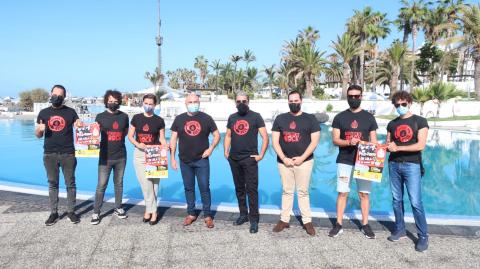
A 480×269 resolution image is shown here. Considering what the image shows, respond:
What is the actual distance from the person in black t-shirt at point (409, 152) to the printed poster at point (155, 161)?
2.82 metres

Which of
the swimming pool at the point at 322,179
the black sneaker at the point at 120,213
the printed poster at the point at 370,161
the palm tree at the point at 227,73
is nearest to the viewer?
the printed poster at the point at 370,161

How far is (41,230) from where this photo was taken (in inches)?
173

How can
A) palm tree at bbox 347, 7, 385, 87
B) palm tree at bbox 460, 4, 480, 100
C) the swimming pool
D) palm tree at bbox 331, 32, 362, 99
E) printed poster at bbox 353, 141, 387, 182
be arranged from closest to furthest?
1. printed poster at bbox 353, 141, 387, 182
2. the swimming pool
3. palm tree at bbox 460, 4, 480, 100
4. palm tree at bbox 331, 32, 362, 99
5. palm tree at bbox 347, 7, 385, 87

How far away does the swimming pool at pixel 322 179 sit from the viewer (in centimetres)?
716

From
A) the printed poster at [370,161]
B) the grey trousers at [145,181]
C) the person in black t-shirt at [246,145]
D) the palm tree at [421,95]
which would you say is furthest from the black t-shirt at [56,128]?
the palm tree at [421,95]

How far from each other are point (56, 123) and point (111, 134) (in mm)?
698

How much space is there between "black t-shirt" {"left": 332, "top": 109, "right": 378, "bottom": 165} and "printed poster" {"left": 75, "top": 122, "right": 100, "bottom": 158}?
3.13 m

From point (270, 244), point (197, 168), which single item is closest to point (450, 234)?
point (270, 244)

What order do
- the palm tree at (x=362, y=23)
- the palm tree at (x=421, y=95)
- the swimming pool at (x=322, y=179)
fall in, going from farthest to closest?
the palm tree at (x=362, y=23) < the palm tree at (x=421, y=95) < the swimming pool at (x=322, y=179)

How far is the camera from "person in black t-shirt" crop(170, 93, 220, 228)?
15.0ft

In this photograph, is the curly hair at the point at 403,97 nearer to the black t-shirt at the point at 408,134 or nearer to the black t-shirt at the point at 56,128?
the black t-shirt at the point at 408,134

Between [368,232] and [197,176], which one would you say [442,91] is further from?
[197,176]

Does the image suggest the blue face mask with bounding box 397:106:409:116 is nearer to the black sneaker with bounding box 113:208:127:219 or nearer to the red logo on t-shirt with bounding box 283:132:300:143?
the red logo on t-shirt with bounding box 283:132:300:143

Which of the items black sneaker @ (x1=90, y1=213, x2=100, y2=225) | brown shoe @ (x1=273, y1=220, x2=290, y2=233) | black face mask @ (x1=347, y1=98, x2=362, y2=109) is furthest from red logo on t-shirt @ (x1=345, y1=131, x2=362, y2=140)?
black sneaker @ (x1=90, y1=213, x2=100, y2=225)
